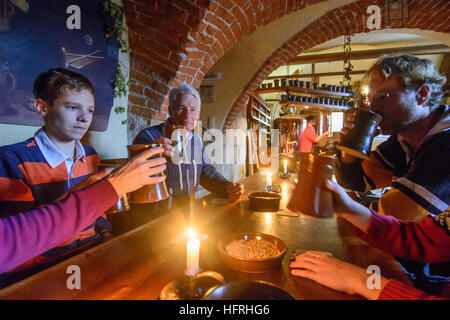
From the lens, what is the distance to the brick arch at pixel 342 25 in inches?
124

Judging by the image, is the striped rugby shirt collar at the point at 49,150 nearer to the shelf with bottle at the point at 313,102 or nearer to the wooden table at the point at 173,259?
the wooden table at the point at 173,259

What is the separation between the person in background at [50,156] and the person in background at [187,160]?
69 cm

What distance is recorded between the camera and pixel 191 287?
2.22 ft

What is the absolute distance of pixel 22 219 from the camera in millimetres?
721

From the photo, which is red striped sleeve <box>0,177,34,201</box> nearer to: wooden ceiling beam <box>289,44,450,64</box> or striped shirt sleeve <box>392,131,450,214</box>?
striped shirt sleeve <box>392,131,450,214</box>

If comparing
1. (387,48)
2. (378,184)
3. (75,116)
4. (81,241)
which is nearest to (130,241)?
(81,241)

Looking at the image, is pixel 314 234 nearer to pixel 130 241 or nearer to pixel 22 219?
pixel 130 241

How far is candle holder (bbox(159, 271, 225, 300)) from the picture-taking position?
66 centimetres

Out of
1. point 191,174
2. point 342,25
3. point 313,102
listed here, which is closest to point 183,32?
point 191,174

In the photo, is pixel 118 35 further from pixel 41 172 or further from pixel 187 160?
pixel 41 172

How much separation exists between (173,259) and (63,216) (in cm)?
44

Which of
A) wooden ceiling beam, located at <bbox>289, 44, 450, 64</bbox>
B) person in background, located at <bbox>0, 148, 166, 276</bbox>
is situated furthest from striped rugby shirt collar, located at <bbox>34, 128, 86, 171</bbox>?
wooden ceiling beam, located at <bbox>289, 44, 450, 64</bbox>

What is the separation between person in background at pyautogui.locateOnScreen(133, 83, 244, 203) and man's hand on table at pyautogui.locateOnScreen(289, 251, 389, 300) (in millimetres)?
1042

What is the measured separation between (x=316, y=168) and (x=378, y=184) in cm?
143
